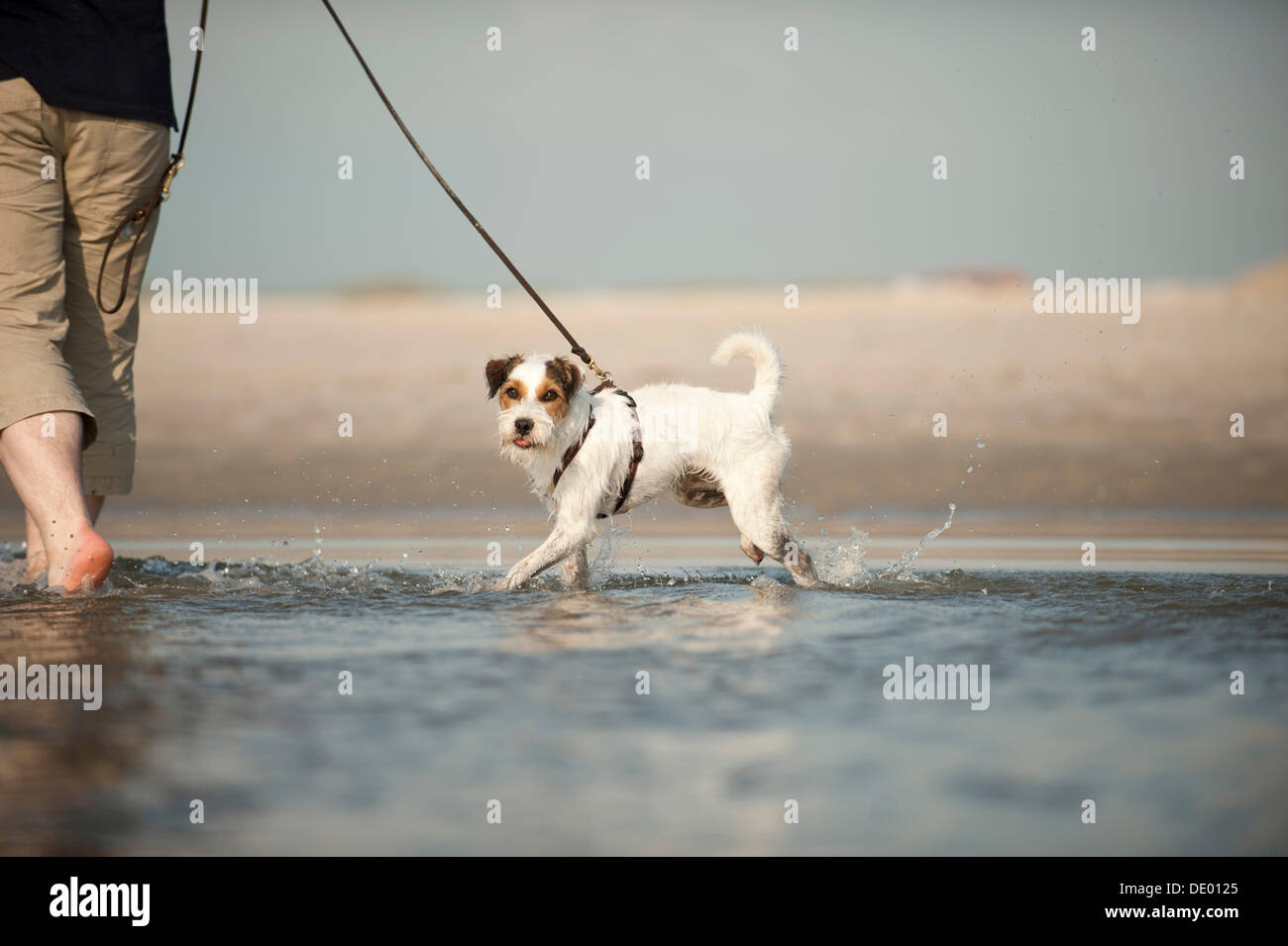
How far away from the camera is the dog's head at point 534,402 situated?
520 cm

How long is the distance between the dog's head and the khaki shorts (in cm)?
166

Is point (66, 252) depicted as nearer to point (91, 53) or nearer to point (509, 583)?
point (91, 53)

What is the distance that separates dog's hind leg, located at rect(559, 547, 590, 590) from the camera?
5777mm

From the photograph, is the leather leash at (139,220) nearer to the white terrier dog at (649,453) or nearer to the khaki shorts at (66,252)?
the khaki shorts at (66,252)

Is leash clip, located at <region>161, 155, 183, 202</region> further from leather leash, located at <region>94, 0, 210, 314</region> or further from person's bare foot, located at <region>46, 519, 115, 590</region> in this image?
person's bare foot, located at <region>46, 519, 115, 590</region>

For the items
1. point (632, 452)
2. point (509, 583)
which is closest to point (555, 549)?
point (509, 583)

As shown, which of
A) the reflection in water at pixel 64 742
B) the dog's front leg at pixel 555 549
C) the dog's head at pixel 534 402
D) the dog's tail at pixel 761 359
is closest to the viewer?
the reflection in water at pixel 64 742

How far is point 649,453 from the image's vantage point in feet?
18.7

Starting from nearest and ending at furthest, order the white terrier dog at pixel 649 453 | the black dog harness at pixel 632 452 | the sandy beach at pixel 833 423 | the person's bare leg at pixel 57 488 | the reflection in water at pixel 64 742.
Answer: the reflection in water at pixel 64 742 < the person's bare leg at pixel 57 488 < the white terrier dog at pixel 649 453 < the black dog harness at pixel 632 452 < the sandy beach at pixel 833 423

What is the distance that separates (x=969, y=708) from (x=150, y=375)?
537 inches

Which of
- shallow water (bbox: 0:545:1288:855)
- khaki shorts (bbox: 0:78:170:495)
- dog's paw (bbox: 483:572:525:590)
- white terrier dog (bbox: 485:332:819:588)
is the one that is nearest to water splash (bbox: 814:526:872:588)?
white terrier dog (bbox: 485:332:819:588)

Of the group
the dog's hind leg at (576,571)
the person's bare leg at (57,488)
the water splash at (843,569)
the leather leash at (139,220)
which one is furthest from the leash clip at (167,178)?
the water splash at (843,569)

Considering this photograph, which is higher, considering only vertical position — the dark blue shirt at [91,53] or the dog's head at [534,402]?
the dark blue shirt at [91,53]
